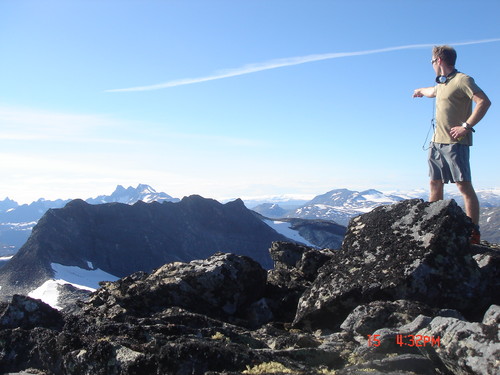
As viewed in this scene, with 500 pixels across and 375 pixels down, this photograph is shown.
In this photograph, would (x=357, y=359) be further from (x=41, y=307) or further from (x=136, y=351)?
(x=41, y=307)

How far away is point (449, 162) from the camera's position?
44.9ft

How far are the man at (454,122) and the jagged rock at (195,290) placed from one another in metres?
7.04

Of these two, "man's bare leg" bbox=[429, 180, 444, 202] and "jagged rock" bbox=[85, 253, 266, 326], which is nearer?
"jagged rock" bbox=[85, 253, 266, 326]

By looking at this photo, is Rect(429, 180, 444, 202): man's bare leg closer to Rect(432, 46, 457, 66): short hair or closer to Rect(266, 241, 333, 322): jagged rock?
Rect(432, 46, 457, 66): short hair

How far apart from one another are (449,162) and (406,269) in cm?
421

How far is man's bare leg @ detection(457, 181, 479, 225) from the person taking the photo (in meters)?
13.6

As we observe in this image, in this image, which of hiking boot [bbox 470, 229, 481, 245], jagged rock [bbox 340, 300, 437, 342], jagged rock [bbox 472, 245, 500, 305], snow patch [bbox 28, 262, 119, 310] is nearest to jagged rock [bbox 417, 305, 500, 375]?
jagged rock [bbox 340, 300, 437, 342]

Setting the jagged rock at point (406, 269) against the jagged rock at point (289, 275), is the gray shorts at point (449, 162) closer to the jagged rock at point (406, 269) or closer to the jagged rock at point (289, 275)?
the jagged rock at point (406, 269)

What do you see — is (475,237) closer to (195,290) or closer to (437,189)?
(437,189)

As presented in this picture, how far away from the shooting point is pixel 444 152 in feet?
45.3

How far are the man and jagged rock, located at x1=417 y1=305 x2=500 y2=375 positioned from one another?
633 centimetres

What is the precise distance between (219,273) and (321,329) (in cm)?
422
